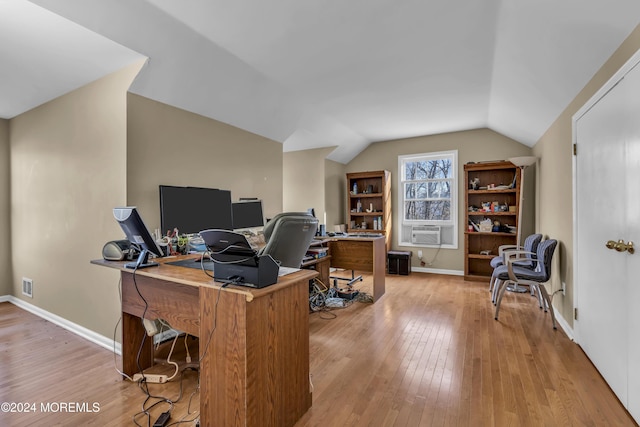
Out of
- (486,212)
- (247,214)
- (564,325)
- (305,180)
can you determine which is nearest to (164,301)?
(247,214)

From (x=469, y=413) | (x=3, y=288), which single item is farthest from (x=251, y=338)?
(x=3, y=288)

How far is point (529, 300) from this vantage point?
12.5ft

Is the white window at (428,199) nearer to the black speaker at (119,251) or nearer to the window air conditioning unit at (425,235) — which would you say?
the window air conditioning unit at (425,235)

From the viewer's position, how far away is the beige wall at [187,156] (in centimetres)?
256

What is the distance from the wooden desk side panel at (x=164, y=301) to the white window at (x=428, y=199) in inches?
190

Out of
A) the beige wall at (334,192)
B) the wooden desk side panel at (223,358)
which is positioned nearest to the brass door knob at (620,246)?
the wooden desk side panel at (223,358)

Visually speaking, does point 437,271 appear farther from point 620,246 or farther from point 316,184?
point 620,246

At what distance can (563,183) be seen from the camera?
3.02 metres

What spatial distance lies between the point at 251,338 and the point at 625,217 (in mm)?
2282

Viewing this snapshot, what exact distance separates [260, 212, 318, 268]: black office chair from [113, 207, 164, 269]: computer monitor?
28.0 inches

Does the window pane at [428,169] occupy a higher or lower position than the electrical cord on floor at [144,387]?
higher

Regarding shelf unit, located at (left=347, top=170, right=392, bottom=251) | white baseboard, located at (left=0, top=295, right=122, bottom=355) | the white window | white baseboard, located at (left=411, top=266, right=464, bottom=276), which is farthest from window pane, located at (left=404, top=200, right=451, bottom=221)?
white baseboard, located at (left=0, top=295, right=122, bottom=355)

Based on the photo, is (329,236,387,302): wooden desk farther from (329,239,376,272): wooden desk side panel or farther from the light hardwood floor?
the light hardwood floor

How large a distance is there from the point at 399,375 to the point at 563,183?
260cm
